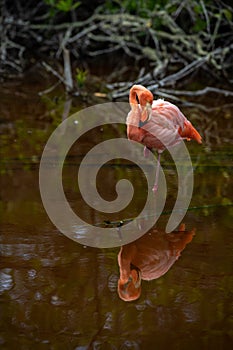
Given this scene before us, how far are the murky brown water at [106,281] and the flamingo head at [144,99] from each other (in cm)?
37

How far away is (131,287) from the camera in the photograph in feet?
7.02

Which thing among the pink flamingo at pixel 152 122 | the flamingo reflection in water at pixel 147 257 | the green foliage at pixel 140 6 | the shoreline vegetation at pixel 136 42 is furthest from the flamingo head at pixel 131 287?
the green foliage at pixel 140 6

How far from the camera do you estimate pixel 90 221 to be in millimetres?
2721

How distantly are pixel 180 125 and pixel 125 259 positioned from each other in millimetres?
1000

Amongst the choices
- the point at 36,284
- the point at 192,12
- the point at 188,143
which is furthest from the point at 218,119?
the point at 36,284

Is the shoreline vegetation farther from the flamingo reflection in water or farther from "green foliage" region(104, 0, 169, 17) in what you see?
the flamingo reflection in water

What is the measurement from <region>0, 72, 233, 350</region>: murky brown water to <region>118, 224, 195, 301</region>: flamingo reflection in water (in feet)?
0.04

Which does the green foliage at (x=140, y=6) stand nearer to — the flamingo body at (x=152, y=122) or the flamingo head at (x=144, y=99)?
the flamingo body at (x=152, y=122)

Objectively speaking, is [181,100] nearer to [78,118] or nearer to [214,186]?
[78,118]

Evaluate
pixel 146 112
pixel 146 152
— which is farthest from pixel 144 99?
pixel 146 152

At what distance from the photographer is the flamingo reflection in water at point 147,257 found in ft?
7.08

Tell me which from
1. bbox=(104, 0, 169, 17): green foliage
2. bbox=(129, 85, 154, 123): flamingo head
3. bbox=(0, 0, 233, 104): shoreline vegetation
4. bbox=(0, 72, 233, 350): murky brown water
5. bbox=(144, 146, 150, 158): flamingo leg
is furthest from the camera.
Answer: bbox=(104, 0, 169, 17): green foliage

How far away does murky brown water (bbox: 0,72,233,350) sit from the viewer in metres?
1.85

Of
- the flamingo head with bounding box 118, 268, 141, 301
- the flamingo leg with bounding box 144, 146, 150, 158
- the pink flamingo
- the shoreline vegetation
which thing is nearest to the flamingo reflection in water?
the flamingo head with bounding box 118, 268, 141, 301
